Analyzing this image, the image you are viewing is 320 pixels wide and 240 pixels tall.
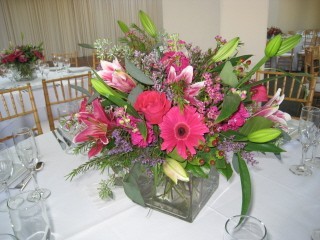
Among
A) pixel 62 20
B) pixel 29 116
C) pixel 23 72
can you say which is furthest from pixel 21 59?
pixel 62 20

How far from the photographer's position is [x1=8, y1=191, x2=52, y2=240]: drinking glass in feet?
1.96

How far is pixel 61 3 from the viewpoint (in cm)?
613

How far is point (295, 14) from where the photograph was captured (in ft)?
31.0

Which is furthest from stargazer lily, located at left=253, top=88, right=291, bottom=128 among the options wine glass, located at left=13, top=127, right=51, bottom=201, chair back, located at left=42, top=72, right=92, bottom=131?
chair back, located at left=42, top=72, right=92, bottom=131

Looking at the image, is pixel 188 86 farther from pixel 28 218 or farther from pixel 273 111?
pixel 28 218

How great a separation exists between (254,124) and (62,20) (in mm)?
6538

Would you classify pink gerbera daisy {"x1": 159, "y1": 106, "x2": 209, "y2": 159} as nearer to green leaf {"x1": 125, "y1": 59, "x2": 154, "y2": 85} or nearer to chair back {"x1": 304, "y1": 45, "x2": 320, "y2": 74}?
green leaf {"x1": 125, "y1": 59, "x2": 154, "y2": 85}

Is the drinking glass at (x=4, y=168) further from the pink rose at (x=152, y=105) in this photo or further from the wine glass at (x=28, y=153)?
the pink rose at (x=152, y=105)

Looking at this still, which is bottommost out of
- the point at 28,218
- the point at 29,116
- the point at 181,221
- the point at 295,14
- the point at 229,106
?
the point at 29,116

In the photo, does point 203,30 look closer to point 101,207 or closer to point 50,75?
point 50,75

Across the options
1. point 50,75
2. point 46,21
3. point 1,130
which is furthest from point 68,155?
point 46,21

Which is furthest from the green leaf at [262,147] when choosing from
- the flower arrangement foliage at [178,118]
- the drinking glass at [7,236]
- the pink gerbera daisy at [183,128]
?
the drinking glass at [7,236]

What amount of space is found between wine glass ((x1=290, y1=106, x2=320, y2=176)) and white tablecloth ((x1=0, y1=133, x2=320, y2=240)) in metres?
0.03

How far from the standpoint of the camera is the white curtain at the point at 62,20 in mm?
5648
